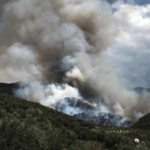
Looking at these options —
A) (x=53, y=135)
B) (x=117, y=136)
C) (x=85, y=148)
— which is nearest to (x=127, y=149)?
(x=85, y=148)

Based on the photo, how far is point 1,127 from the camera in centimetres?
1619

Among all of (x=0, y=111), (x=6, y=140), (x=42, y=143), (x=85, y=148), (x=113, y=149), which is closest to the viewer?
(x=6, y=140)

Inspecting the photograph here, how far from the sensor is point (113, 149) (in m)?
23.5

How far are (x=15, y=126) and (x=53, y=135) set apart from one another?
7.02 meters

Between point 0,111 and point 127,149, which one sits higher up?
point 0,111

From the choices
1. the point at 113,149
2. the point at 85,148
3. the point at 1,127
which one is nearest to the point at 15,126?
the point at 1,127

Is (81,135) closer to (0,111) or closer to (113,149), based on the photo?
(113,149)

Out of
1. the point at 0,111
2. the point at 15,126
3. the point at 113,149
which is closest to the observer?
the point at 15,126

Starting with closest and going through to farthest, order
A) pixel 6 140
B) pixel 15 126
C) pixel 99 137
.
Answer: pixel 6 140 < pixel 15 126 < pixel 99 137

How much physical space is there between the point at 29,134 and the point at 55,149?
529cm

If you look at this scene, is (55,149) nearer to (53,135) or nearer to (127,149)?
(53,135)

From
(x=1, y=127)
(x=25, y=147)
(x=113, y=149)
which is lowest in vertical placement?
(x=113, y=149)

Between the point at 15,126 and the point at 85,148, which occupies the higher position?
the point at 15,126

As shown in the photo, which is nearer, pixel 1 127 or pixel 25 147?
pixel 25 147
